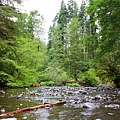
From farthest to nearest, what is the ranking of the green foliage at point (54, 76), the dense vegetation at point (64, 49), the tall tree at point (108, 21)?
the green foliage at point (54, 76)
the dense vegetation at point (64, 49)
the tall tree at point (108, 21)

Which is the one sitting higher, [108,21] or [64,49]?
[64,49]

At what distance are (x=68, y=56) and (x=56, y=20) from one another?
25010 mm

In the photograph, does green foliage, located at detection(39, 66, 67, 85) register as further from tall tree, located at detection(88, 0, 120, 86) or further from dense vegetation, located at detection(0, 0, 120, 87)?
tall tree, located at detection(88, 0, 120, 86)

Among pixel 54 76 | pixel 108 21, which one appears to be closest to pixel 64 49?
pixel 54 76

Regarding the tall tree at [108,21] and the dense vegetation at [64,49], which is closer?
the tall tree at [108,21]

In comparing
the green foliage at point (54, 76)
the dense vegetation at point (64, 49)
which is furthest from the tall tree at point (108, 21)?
the green foliage at point (54, 76)

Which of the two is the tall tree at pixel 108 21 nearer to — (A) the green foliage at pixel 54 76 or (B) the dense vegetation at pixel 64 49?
(B) the dense vegetation at pixel 64 49

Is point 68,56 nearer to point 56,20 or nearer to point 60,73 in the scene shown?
point 60,73

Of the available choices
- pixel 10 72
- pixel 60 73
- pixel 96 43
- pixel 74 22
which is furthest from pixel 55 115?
pixel 74 22

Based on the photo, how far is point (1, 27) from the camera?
1016 centimetres

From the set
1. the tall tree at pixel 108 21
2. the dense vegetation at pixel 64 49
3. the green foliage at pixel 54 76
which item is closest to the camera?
the tall tree at pixel 108 21

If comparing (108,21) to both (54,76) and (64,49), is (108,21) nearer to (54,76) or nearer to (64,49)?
(54,76)

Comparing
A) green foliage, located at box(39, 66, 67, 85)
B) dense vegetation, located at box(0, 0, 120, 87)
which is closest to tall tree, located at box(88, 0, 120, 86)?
dense vegetation, located at box(0, 0, 120, 87)

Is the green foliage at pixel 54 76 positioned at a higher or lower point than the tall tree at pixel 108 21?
lower
